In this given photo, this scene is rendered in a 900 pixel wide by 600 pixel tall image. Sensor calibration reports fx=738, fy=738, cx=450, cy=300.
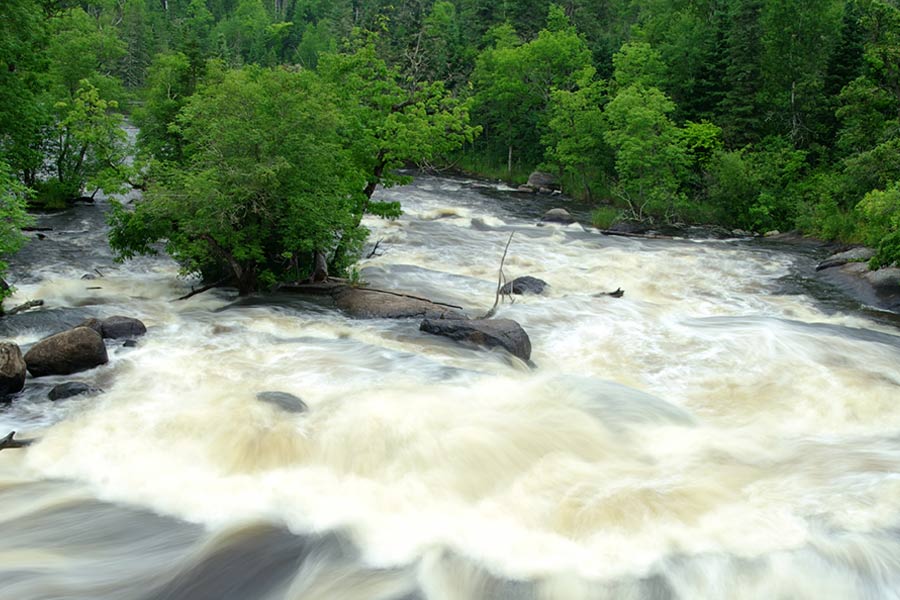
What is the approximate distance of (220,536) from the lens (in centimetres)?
862

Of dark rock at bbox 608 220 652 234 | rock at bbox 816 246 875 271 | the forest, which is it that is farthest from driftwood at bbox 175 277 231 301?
dark rock at bbox 608 220 652 234

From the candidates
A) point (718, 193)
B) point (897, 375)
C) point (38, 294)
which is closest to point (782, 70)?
point (718, 193)

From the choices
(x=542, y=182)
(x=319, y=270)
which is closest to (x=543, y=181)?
(x=542, y=182)

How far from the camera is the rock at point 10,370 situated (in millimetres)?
11781

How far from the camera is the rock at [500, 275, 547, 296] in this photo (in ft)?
66.8

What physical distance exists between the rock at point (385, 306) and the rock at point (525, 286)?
2741mm

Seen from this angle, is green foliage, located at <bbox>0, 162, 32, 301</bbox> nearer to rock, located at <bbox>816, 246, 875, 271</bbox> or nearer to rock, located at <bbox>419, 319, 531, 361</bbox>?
rock, located at <bbox>419, 319, 531, 361</bbox>

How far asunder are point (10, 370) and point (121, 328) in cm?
315

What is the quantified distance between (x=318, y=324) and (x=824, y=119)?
3370 cm

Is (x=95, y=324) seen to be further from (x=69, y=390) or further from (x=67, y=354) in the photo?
(x=69, y=390)

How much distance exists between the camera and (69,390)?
468 inches

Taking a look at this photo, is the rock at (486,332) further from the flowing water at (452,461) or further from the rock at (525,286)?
the rock at (525,286)

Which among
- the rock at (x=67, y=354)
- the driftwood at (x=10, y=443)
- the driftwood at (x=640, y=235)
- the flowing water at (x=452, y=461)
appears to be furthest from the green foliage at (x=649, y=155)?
the driftwood at (x=10, y=443)

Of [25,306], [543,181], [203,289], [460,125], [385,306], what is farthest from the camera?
[543,181]
